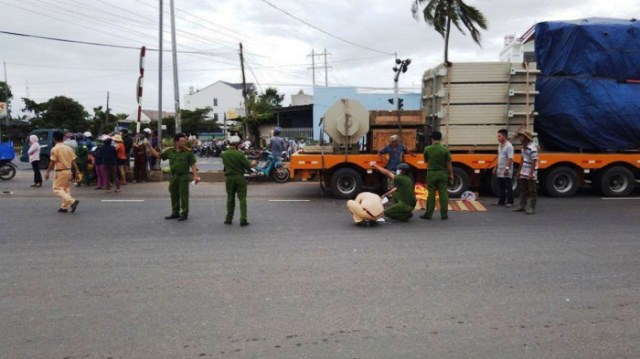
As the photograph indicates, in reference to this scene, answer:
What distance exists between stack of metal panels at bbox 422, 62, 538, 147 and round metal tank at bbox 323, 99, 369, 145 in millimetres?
1801

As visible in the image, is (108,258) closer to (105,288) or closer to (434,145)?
(105,288)

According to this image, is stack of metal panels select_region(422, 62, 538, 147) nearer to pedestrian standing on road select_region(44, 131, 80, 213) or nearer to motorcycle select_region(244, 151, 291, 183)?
motorcycle select_region(244, 151, 291, 183)

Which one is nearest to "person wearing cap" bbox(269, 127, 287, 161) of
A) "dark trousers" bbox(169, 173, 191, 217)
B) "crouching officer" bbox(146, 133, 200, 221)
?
"crouching officer" bbox(146, 133, 200, 221)

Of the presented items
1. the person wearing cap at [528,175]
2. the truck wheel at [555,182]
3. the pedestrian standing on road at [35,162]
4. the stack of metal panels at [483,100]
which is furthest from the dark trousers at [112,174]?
the truck wheel at [555,182]

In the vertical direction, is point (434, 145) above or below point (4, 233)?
above

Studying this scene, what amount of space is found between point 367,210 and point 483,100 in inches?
199

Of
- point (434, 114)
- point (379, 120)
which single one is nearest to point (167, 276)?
point (379, 120)

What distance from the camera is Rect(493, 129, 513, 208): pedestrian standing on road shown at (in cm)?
1031

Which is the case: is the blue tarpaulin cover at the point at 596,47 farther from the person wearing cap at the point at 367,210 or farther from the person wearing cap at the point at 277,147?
the person wearing cap at the point at 277,147

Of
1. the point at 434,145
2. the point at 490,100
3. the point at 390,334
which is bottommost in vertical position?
the point at 390,334

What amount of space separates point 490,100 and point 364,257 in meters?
6.87

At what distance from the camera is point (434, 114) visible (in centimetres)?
1228

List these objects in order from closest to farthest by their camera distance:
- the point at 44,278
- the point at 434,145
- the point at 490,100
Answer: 1. the point at 44,278
2. the point at 434,145
3. the point at 490,100

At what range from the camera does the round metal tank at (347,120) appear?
11.6 metres
